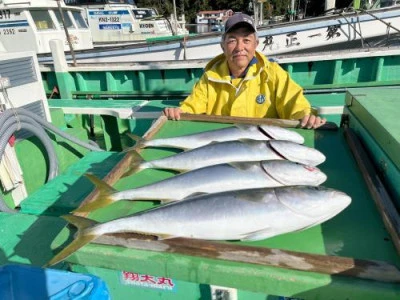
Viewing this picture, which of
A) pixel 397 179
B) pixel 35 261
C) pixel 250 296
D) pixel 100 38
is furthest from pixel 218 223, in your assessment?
pixel 100 38

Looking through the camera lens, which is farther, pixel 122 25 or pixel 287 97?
pixel 122 25

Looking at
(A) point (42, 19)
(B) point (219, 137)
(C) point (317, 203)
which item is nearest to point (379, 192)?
(C) point (317, 203)

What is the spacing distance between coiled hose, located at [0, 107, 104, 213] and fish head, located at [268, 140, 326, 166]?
268 centimetres

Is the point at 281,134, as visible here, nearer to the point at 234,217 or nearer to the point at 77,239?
the point at 234,217

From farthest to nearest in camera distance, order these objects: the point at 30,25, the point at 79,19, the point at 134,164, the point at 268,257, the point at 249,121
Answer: the point at 79,19
the point at 30,25
the point at 249,121
the point at 134,164
the point at 268,257

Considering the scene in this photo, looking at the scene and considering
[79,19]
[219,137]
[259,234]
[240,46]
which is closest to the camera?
[259,234]

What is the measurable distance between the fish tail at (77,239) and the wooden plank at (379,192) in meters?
1.40

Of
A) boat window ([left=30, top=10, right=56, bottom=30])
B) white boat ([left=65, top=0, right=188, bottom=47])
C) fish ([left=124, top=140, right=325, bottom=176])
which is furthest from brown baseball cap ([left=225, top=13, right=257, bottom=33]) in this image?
white boat ([left=65, top=0, right=188, bottom=47])

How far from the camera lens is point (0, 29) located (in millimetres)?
12258

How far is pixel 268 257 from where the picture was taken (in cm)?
136

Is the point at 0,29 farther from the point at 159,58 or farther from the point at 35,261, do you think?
the point at 35,261

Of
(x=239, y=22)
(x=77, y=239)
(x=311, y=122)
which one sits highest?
(x=239, y=22)

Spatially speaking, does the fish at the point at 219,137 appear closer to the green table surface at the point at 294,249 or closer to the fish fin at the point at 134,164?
the fish fin at the point at 134,164

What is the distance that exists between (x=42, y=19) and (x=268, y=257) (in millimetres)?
13864
